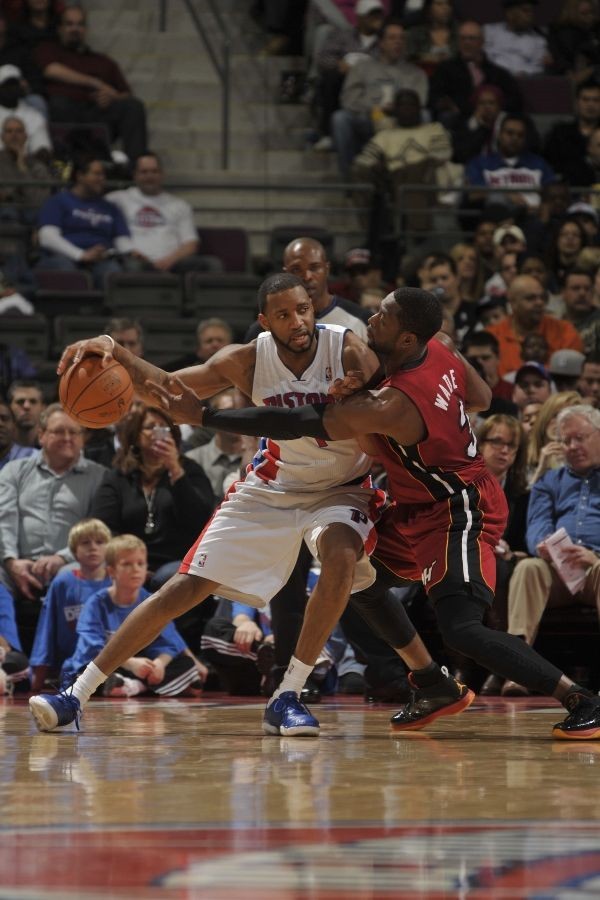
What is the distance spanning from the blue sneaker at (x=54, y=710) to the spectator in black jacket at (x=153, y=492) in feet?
8.24

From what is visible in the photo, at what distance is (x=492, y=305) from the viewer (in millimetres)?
10102

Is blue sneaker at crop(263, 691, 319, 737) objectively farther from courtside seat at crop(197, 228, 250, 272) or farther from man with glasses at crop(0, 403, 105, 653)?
courtside seat at crop(197, 228, 250, 272)

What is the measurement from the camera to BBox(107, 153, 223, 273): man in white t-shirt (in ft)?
37.0

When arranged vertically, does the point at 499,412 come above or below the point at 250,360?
below

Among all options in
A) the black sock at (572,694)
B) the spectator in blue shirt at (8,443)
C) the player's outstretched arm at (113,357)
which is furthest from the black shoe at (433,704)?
the spectator in blue shirt at (8,443)

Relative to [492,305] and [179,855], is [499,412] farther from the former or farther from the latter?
[179,855]

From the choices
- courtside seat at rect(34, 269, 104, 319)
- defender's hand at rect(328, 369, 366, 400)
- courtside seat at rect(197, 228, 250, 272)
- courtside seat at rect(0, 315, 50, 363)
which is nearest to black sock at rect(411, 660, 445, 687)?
defender's hand at rect(328, 369, 366, 400)

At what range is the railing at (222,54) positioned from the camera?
1298 cm

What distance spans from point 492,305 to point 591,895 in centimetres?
773

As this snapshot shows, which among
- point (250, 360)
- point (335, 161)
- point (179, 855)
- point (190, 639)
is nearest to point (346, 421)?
point (250, 360)

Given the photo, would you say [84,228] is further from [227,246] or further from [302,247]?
[302,247]

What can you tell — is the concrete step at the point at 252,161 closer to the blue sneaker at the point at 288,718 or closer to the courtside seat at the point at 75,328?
the courtside seat at the point at 75,328

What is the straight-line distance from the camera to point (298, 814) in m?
3.47

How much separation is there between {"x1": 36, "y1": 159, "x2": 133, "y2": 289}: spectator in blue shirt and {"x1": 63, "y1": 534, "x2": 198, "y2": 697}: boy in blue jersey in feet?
13.5
